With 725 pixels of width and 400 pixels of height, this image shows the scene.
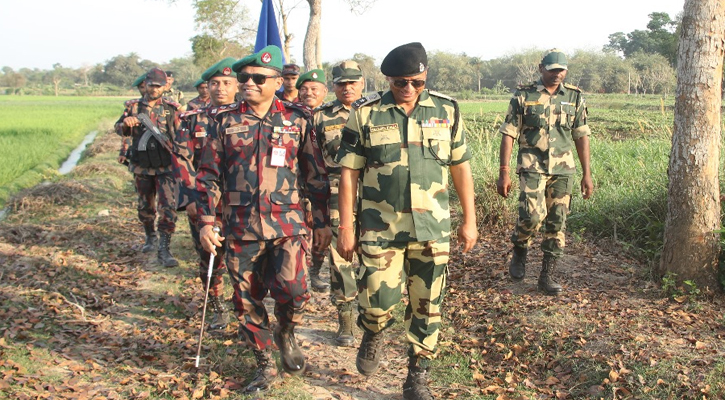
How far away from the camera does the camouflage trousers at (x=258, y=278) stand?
12.9 ft

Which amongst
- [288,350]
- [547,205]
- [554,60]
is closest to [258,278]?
[288,350]

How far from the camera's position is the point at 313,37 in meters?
12.0

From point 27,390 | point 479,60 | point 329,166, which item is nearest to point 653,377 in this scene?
point 329,166

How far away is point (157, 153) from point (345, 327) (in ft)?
11.3

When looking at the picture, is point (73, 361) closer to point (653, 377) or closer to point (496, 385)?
point (496, 385)

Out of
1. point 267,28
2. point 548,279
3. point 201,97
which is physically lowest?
point 548,279

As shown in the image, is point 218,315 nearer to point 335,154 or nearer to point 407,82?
point 335,154

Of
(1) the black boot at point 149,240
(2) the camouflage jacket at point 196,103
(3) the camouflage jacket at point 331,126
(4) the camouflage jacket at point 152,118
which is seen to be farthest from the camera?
(1) the black boot at point 149,240

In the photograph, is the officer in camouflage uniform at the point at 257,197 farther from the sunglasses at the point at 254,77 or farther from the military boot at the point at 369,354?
the military boot at the point at 369,354

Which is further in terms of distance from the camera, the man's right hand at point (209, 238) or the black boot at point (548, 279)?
the black boot at point (548, 279)

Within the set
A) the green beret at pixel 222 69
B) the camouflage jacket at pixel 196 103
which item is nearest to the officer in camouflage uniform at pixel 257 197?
the green beret at pixel 222 69

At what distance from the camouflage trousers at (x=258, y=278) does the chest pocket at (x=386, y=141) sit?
2.76 ft

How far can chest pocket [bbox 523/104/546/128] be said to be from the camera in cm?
538

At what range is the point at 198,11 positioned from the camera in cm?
2841
